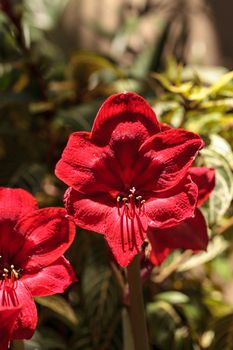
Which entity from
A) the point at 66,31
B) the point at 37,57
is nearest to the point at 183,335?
the point at 37,57

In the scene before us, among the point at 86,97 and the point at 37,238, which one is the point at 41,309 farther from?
the point at 86,97

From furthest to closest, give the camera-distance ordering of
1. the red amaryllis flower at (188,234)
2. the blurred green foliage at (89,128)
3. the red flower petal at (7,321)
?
the blurred green foliage at (89,128), the red amaryllis flower at (188,234), the red flower petal at (7,321)

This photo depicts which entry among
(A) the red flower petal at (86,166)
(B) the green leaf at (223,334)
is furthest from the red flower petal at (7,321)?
(B) the green leaf at (223,334)

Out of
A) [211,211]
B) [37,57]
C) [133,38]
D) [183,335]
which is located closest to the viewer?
[211,211]

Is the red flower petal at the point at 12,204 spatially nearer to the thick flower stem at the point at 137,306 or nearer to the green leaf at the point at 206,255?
the thick flower stem at the point at 137,306

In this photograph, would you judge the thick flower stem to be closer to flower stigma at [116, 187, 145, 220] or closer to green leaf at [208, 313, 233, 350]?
flower stigma at [116, 187, 145, 220]

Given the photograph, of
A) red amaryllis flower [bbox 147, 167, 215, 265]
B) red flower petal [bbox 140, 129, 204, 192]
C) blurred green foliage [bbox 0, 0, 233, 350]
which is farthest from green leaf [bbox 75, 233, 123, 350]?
red flower petal [bbox 140, 129, 204, 192]

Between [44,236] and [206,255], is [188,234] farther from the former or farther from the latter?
[206,255]
